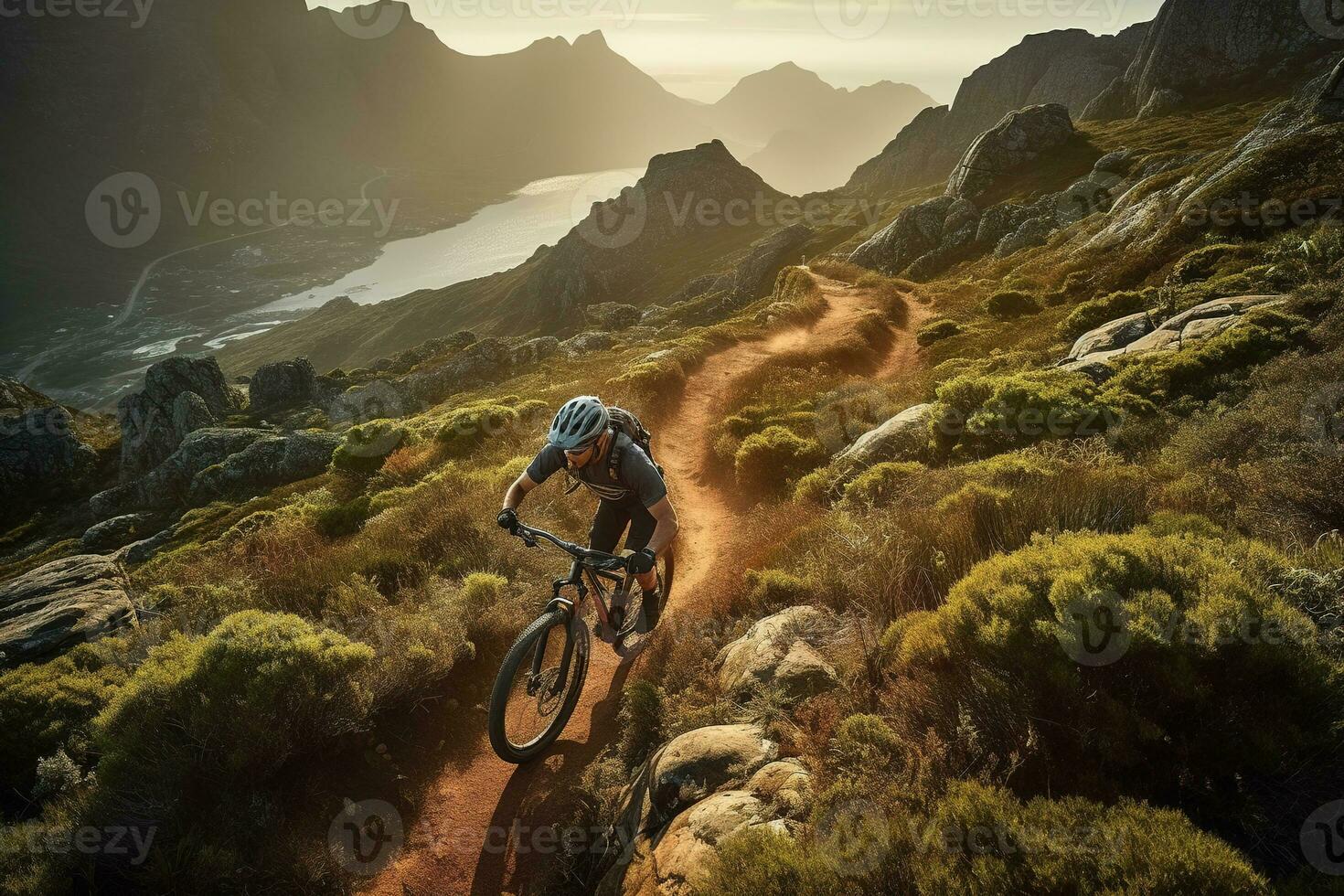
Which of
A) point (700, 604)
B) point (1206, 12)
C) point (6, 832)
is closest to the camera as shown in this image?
point (6, 832)

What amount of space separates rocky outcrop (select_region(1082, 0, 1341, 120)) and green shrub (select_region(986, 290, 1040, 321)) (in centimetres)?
8620

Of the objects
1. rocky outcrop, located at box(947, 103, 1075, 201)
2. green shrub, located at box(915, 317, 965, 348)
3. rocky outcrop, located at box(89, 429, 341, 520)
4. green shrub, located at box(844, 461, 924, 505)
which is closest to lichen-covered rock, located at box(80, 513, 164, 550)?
rocky outcrop, located at box(89, 429, 341, 520)

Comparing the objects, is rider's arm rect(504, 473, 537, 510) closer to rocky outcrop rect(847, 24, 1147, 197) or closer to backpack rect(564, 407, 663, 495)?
backpack rect(564, 407, 663, 495)

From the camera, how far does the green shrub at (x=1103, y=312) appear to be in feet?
61.9

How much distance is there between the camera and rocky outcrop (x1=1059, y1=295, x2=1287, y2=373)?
11.9m

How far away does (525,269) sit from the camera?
5620 inches

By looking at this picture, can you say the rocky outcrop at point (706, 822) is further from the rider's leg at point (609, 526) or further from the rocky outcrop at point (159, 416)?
the rocky outcrop at point (159, 416)

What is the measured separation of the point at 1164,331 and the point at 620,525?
45.3 feet

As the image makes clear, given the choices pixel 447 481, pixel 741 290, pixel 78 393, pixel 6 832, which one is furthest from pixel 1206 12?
pixel 78 393

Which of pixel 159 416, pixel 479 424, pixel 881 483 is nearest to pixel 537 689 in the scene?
pixel 881 483

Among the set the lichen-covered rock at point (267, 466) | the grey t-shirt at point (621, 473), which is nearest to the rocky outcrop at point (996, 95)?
the lichen-covered rock at point (267, 466)

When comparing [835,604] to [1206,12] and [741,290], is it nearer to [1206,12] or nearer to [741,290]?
[741,290]

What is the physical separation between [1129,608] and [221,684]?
24.2ft

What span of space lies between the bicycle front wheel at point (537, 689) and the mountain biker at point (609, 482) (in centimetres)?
106
